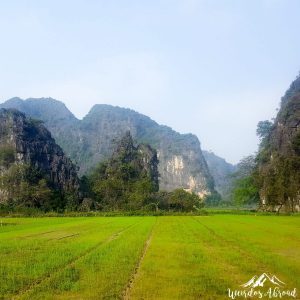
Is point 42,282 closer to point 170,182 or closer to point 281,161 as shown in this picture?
point 281,161

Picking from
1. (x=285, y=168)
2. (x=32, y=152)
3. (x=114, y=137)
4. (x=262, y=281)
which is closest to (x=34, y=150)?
(x=32, y=152)

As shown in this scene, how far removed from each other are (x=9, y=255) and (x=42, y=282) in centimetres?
523

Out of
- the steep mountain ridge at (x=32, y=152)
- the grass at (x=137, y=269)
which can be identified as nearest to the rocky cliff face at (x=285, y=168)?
the steep mountain ridge at (x=32, y=152)

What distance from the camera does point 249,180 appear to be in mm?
74500

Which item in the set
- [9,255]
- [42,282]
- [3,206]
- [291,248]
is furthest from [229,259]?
[3,206]

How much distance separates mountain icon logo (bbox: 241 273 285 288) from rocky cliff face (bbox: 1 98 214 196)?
119137mm

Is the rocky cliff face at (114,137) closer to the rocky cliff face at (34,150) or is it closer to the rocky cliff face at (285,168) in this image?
the rocky cliff face at (34,150)

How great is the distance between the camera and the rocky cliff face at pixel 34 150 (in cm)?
7662

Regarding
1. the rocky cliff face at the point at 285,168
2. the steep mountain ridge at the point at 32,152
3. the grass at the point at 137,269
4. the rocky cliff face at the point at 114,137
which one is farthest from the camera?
the rocky cliff face at the point at 114,137

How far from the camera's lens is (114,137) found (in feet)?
459

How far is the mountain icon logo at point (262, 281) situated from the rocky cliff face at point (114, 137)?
11914 centimetres

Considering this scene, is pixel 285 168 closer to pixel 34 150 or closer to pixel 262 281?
pixel 34 150

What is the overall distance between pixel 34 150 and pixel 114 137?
6089 centimetres

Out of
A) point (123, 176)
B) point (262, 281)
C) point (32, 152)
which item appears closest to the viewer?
point (262, 281)
